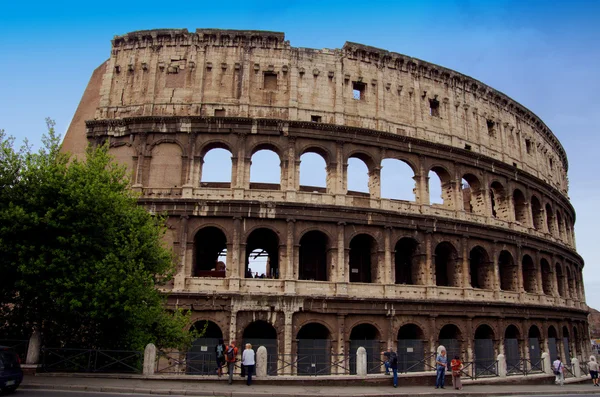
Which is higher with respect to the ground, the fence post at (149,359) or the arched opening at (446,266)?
the arched opening at (446,266)

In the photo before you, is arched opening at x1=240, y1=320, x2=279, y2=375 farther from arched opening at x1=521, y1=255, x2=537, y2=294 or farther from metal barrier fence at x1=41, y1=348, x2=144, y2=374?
arched opening at x1=521, y1=255, x2=537, y2=294

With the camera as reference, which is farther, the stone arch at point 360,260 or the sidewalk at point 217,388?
the stone arch at point 360,260

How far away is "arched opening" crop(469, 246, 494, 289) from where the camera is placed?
26750 mm

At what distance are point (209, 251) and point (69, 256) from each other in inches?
439

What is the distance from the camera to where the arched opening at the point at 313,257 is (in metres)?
24.6

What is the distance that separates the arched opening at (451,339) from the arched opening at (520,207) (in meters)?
9.81

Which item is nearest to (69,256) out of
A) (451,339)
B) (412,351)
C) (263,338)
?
(263,338)

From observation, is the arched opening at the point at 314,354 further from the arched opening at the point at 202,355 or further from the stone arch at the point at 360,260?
the stone arch at the point at 360,260

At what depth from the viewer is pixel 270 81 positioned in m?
25.1

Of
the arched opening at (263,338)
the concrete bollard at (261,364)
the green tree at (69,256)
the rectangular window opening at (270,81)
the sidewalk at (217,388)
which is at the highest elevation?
the rectangular window opening at (270,81)

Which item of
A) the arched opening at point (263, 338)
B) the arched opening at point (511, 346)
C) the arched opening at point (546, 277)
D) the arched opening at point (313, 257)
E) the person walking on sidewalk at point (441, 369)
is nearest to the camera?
the person walking on sidewalk at point (441, 369)

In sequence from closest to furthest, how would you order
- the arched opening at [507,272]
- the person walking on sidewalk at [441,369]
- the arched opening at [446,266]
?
the person walking on sidewalk at [441,369]
the arched opening at [446,266]
the arched opening at [507,272]

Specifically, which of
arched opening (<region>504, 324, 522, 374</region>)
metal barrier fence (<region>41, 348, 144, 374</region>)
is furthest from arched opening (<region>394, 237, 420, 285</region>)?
metal barrier fence (<region>41, 348, 144, 374</region>)

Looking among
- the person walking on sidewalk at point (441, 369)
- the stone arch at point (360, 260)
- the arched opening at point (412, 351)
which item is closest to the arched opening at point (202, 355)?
the stone arch at point (360, 260)
